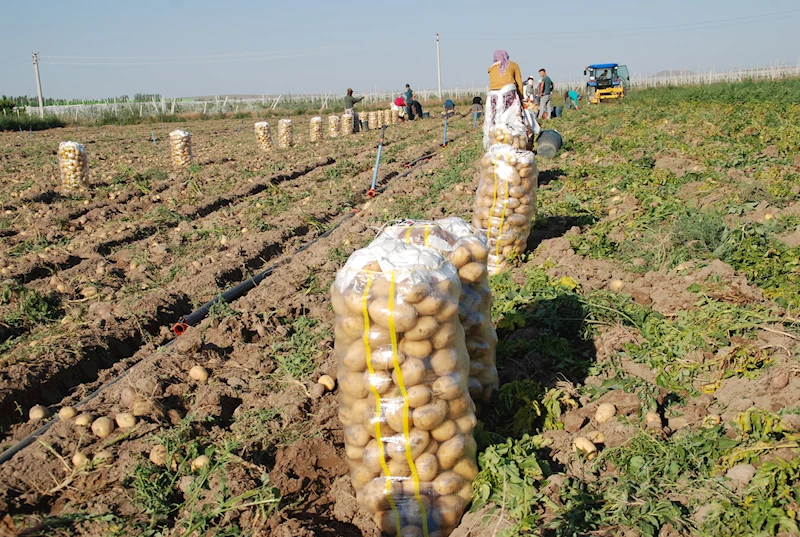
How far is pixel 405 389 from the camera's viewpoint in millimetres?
2887

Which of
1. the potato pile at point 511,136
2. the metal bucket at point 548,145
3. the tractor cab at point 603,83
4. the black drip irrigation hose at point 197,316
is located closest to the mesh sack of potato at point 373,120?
the tractor cab at point 603,83

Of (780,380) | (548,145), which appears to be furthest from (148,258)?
(548,145)

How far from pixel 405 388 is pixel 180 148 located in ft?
44.9

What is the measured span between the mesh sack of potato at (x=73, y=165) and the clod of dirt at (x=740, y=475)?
40.4 feet

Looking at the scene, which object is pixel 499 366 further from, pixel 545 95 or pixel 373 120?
pixel 373 120

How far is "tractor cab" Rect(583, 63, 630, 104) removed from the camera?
30078mm

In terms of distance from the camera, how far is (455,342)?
119 inches

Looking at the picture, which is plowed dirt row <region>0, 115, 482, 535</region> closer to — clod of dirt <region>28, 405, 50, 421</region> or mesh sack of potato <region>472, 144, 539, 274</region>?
clod of dirt <region>28, 405, 50, 421</region>

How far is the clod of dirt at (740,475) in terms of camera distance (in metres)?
2.79

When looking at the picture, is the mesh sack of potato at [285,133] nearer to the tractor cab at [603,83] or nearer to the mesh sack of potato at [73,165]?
the mesh sack of potato at [73,165]

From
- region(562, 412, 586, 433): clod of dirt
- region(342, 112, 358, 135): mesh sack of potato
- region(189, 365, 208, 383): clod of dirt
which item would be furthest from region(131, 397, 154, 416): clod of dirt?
region(342, 112, 358, 135): mesh sack of potato

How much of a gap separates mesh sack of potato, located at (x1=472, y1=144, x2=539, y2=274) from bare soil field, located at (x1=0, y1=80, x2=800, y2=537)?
0.31m

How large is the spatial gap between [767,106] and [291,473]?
61.8 ft

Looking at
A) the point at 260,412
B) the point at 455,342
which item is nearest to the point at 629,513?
the point at 455,342
